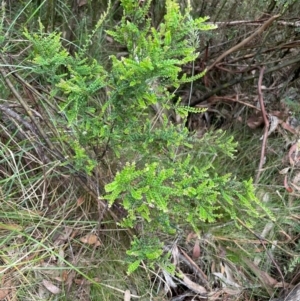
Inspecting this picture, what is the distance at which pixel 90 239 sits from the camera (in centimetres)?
151

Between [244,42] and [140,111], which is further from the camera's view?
[244,42]

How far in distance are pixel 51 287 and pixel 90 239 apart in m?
0.19

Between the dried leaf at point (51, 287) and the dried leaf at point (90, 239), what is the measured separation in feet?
0.54

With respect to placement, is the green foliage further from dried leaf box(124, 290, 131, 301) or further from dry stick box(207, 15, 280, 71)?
dry stick box(207, 15, 280, 71)

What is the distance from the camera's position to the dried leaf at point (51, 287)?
144 centimetres

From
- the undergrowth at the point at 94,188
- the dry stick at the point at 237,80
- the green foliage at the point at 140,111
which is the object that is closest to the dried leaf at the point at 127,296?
the undergrowth at the point at 94,188

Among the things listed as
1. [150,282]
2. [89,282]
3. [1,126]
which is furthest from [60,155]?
[150,282]

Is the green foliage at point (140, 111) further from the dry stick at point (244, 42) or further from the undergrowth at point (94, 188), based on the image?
the dry stick at point (244, 42)

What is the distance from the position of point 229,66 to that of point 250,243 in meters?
0.75

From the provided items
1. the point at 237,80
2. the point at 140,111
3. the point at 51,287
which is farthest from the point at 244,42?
the point at 51,287

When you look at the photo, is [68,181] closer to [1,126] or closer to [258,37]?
[1,126]

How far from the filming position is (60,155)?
4.62ft

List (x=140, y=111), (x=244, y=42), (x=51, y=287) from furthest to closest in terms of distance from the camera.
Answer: (x=244, y=42)
(x=51, y=287)
(x=140, y=111)

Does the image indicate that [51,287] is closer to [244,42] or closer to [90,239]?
[90,239]
